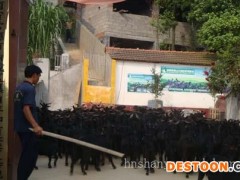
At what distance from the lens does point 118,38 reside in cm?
1934

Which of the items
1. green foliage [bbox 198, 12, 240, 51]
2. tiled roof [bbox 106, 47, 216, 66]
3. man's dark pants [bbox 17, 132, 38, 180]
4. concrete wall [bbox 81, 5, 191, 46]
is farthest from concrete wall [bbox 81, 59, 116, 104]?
man's dark pants [bbox 17, 132, 38, 180]

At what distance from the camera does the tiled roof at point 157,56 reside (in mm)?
15070

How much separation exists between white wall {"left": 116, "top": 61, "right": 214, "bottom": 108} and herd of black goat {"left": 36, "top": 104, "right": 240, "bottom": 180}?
6891 mm

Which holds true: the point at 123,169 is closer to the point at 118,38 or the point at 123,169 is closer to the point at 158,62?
the point at 158,62

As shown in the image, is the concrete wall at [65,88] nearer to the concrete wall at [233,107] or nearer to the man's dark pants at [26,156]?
the concrete wall at [233,107]

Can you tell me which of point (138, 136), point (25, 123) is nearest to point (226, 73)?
point (138, 136)

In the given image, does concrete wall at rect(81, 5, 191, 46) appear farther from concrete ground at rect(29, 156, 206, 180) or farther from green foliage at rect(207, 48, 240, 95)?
concrete ground at rect(29, 156, 206, 180)

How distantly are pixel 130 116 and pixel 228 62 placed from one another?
7.18 meters

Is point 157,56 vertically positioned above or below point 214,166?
above

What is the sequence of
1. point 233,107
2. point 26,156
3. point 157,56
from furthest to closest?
1. point 157,56
2. point 233,107
3. point 26,156

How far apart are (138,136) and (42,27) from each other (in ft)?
31.3

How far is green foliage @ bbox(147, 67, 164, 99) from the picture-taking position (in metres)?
14.8

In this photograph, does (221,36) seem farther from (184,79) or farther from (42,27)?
(42,27)

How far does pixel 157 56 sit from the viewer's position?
1535cm
